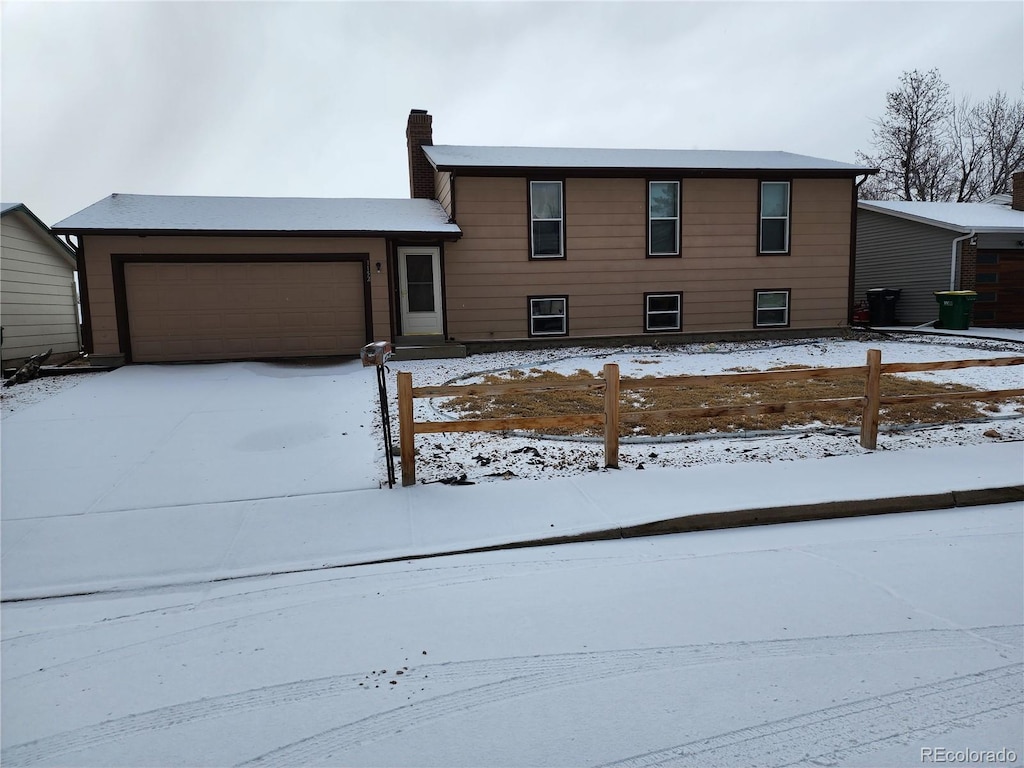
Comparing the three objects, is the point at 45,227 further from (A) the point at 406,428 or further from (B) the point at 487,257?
(A) the point at 406,428

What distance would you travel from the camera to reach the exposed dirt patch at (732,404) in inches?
283

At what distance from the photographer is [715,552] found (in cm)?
422

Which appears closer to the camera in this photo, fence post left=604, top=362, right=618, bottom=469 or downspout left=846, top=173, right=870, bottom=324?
fence post left=604, top=362, right=618, bottom=469

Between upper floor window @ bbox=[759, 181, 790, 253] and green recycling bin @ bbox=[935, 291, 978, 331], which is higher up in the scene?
upper floor window @ bbox=[759, 181, 790, 253]

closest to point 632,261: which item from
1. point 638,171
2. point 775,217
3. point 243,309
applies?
point 638,171

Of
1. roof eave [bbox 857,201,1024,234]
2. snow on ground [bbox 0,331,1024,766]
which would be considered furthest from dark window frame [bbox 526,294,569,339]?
roof eave [bbox 857,201,1024,234]

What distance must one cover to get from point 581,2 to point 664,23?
204cm

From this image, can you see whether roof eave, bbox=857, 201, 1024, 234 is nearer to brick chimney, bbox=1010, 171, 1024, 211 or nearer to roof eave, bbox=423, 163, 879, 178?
brick chimney, bbox=1010, 171, 1024, 211

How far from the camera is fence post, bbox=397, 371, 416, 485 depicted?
17.3 feet

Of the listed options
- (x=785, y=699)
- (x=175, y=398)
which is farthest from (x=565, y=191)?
(x=785, y=699)

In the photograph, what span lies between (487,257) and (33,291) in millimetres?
11312

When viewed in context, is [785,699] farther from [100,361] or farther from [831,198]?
[831,198]

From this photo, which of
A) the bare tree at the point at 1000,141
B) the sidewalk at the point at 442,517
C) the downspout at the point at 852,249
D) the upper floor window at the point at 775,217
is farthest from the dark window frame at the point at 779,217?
the bare tree at the point at 1000,141

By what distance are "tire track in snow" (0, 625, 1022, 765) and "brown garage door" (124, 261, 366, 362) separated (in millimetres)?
11186
